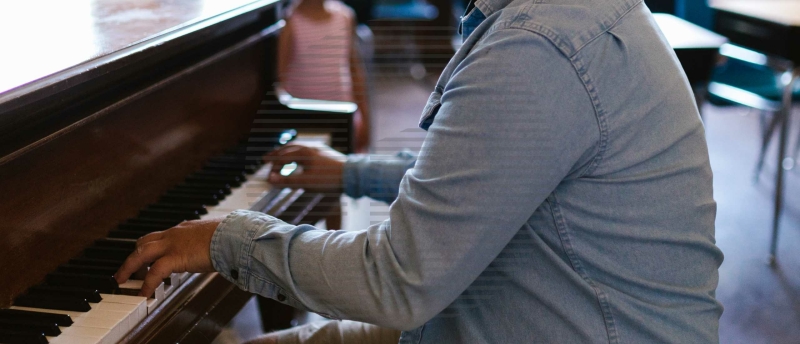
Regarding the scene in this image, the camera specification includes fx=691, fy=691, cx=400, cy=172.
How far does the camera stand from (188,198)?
142cm

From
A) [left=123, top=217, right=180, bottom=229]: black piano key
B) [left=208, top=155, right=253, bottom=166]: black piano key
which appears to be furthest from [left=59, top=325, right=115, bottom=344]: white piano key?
[left=208, top=155, right=253, bottom=166]: black piano key

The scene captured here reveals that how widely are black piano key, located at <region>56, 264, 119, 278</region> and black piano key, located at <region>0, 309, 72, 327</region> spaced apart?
0.41 feet

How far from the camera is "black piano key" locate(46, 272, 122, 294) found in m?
1.04

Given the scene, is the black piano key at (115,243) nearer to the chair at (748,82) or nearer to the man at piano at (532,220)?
the man at piano at (532,220)

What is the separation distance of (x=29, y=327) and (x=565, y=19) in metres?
0.81

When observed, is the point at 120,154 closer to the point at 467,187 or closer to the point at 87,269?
the point at 87,269

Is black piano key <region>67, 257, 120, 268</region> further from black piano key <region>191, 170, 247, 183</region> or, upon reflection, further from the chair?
the chair

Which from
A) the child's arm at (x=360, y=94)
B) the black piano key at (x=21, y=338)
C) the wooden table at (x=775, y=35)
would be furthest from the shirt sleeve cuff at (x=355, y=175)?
the wooden table at (x=775, y=35)

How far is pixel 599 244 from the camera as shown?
3.01ft

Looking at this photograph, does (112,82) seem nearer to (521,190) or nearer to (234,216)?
(234,216)

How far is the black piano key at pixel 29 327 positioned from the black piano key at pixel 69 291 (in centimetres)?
8

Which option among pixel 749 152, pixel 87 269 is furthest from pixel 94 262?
pixel 749 152

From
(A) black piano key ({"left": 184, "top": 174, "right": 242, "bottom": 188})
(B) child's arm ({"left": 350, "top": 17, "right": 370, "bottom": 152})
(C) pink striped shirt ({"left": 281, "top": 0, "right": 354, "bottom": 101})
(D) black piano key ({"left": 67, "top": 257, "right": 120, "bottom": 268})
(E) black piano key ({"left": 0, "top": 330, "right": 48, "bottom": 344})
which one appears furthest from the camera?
(B) child's arm ({"left": 350, "top": 17, "right": 370, "bottom": 152})

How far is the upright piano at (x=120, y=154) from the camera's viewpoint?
3.23ft
